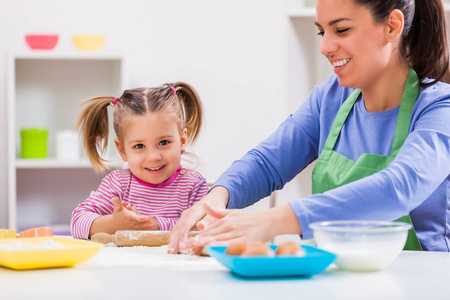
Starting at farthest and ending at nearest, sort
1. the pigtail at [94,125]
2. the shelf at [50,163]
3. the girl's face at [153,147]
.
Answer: the shelf at [50,163] → the pigtail at [94,125] → the girl's face at [153,147]

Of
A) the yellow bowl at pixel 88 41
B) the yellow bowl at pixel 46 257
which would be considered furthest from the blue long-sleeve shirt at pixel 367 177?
the yellow bowl at pixel 88 41

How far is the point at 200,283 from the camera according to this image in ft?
3.00

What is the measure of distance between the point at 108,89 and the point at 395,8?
7.15ft

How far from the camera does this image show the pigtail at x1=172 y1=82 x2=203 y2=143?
1.98 metres

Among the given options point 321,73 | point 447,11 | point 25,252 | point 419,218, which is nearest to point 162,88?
point 419,218

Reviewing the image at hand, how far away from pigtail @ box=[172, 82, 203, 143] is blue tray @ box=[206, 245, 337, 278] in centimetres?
105

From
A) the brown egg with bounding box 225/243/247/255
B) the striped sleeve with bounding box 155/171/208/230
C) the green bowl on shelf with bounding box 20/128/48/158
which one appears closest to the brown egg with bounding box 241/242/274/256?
the brown egg with bounding box 225/243/247/255

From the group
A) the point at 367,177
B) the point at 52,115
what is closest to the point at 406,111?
the point at 367,177

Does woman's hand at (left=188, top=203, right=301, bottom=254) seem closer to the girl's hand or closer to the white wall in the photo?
the girl's hand

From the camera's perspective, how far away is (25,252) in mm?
1005

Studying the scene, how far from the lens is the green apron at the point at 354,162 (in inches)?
57.9

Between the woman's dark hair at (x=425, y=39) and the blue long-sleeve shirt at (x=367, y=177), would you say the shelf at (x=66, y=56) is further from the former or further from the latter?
the woman's dark hair at (x=425, y=39)

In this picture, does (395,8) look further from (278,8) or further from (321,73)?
(278,8)

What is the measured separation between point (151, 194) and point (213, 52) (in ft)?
6.42
